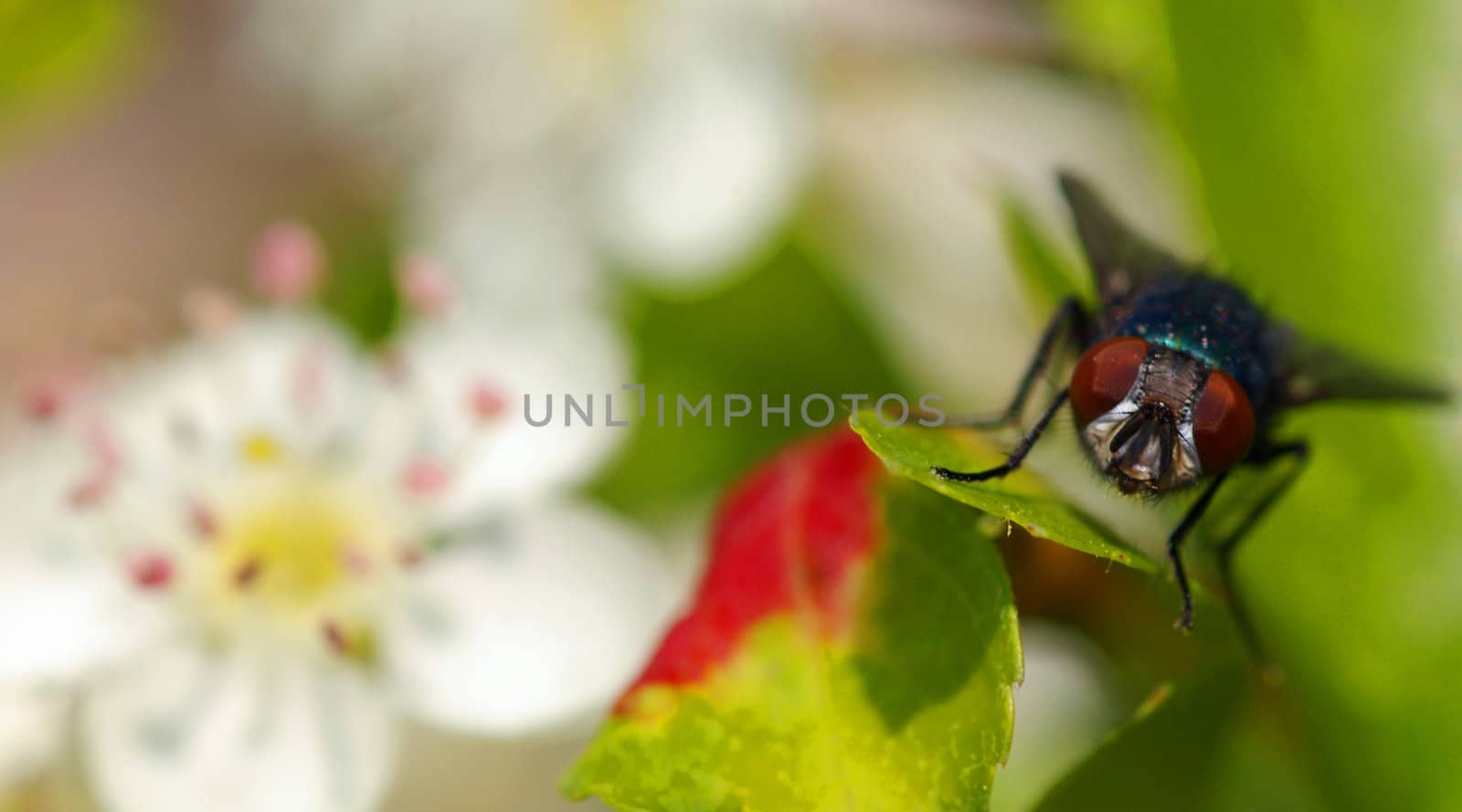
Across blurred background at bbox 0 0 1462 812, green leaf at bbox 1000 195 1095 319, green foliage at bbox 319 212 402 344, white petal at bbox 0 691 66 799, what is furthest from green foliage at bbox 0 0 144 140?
green leaf at bbox 1000 195 1095 319

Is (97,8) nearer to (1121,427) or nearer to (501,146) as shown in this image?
(501,146)

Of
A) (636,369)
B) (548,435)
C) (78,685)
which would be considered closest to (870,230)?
(636,369)

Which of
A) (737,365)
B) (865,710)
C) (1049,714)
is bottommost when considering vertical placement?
(1049,714)

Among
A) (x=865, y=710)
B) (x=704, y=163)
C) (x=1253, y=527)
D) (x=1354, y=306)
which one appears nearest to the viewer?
(x=865, y=710)

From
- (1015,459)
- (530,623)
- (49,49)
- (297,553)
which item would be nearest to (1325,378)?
(1015,459)

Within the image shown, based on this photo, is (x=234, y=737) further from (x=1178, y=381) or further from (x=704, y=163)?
(x=704, y=163)

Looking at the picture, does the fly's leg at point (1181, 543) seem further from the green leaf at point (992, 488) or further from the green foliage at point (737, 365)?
the green foliage at point (737, 365)
